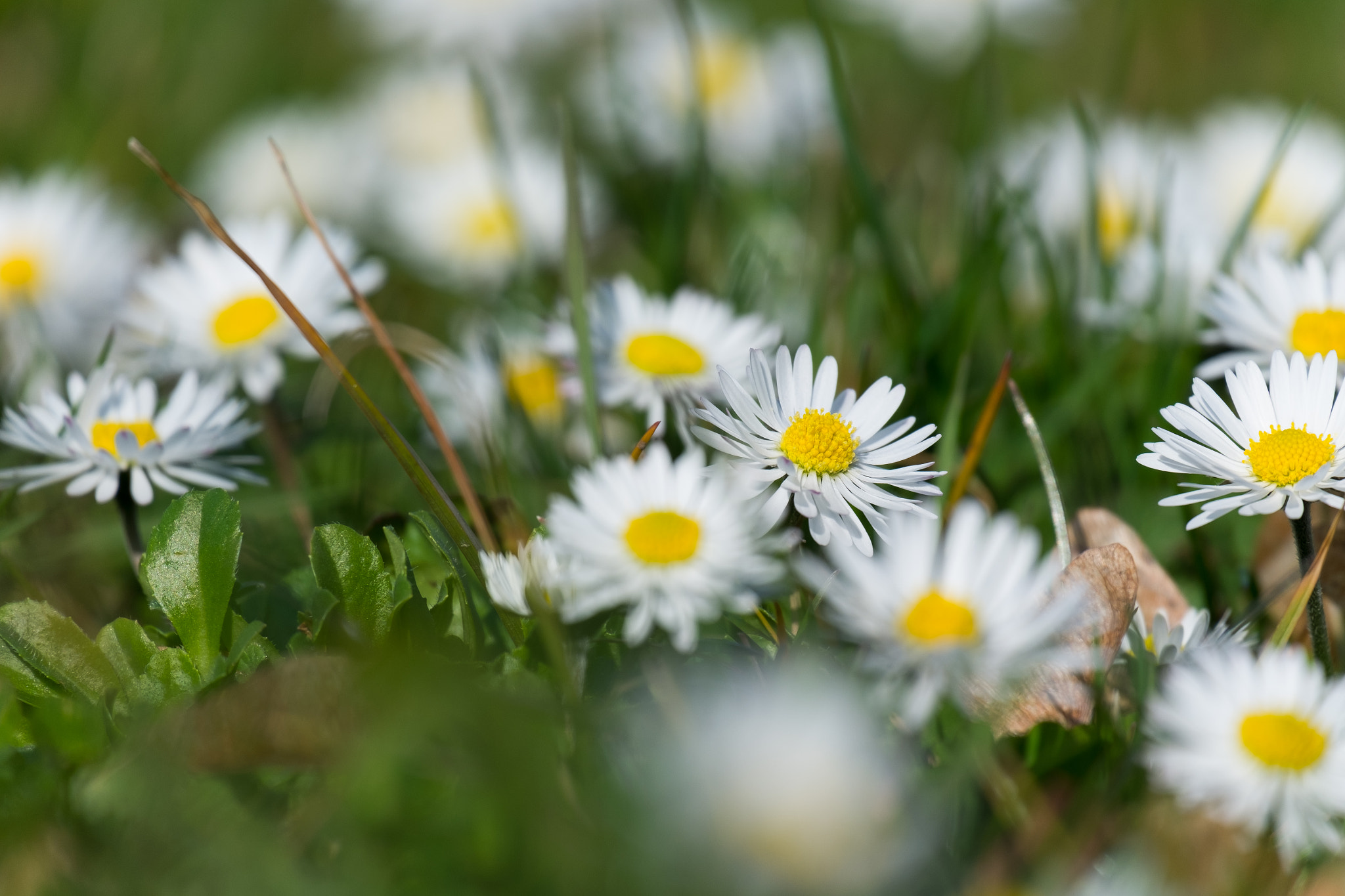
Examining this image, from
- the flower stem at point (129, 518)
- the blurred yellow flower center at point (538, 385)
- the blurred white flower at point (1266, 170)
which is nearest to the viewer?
the flower stem at point (129, 518)

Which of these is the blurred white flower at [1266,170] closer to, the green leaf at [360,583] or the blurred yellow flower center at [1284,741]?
the blurred yellow flower center at [1284,741]

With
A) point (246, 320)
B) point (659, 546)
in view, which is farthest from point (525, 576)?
point (246, 320)

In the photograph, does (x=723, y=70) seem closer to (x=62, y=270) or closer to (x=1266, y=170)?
(x=1266, y=170)

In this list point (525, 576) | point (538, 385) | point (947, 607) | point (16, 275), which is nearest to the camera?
point (947, 607)

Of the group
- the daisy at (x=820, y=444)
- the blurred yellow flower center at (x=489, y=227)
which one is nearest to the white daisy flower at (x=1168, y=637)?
the daisy at (x=820, y=444)

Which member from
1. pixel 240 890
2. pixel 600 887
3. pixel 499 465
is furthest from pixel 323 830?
pixel 499 465
